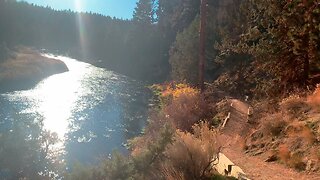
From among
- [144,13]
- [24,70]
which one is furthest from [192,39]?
[144,13]

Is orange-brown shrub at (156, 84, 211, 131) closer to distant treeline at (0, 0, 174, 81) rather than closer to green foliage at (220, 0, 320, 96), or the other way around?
green foliage at (220, 0, 320, 96)

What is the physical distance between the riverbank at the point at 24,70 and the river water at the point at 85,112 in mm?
3620

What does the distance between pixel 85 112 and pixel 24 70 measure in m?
31.5

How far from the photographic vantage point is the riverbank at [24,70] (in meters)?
54.9

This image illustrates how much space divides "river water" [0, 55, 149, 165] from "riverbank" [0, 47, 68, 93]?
143 inches

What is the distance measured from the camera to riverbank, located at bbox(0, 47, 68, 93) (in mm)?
54938

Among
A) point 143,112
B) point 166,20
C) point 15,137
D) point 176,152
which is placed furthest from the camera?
point 166,20

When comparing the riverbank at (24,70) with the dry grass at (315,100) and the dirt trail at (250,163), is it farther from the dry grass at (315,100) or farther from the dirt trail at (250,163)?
the dry grass at (315,100)

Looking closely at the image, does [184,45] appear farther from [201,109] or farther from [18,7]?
[18,7]

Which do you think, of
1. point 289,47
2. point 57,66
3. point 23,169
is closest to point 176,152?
point 23,169

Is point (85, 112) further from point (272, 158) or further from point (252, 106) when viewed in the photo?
point (272, 158)

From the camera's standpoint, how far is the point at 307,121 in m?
11.3

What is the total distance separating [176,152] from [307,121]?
448cm

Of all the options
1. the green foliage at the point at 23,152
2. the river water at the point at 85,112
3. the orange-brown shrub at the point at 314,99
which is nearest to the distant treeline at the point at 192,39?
the orange-brown shrub at the point at 314,99
